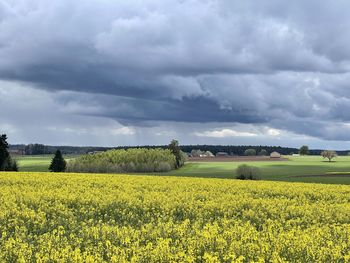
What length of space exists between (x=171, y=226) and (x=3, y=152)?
2747 inches

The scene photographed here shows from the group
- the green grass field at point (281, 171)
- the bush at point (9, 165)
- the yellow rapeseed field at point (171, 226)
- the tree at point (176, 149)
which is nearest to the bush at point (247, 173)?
the green grass field at point (281, 171)

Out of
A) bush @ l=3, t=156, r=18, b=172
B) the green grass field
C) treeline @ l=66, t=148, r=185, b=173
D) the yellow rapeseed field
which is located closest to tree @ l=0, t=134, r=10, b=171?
bush @ l=3, t=156, r=18, b=172

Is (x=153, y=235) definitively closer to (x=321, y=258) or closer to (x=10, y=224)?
(x=321, y=258)

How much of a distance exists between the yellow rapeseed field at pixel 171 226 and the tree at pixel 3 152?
48.2m

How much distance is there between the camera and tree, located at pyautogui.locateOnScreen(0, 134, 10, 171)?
3022 inches

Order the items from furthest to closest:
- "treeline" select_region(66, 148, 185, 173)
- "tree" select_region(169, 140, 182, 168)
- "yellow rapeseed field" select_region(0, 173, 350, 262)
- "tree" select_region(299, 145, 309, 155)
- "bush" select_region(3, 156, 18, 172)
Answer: "tree" select_region(299, 145, 309, 155) → "tree" select_region(169, 140, 182, 168) → "treeline" select_region(66, 148, 185, 173) → "bush" select_region(3, 156, 18, 172) → "yellow rapeseed field" select_region(0, 173, 350, 262)

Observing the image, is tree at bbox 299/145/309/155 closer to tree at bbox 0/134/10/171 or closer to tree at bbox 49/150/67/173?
tree at bbox 49/150/67/173

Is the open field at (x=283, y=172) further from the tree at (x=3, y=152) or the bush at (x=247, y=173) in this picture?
the tree at (x=3, y=152)

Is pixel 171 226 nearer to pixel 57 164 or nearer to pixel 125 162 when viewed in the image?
pixel 57 164

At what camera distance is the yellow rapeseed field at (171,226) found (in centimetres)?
1014

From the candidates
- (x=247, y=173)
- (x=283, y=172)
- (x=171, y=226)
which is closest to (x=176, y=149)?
(x=283, y=172)

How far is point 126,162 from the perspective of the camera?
95.1 m

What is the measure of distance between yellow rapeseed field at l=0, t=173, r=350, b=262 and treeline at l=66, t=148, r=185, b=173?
59.3 m

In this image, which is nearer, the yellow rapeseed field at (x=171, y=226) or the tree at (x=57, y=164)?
the yellow rapeseed field at (x=171, y=226)
